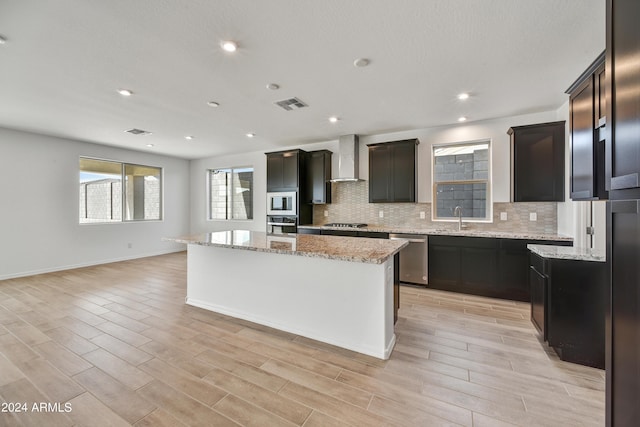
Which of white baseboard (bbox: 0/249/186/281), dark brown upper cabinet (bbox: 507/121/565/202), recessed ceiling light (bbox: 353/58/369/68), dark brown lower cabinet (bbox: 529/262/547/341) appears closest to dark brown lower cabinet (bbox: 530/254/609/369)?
dark brown lower cabinet (bbox: 529/262/547/341)

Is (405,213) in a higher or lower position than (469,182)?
lower

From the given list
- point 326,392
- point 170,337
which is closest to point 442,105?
point 326,392

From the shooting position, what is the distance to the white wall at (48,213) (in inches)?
179

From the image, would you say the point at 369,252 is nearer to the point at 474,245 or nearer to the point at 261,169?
the point at 474,245

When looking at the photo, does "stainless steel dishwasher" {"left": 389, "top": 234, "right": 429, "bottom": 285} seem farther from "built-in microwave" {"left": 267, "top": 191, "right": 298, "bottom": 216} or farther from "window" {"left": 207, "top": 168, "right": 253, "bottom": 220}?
"window" {"left": 207, "top": 168, "right": 253, "bottom": 220}

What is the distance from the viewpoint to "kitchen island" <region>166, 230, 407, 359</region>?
2.20 m

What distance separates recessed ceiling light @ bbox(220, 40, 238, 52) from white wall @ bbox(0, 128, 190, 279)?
5154 mm

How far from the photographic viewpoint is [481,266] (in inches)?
145

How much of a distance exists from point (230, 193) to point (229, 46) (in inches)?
209

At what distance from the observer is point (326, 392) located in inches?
69.9

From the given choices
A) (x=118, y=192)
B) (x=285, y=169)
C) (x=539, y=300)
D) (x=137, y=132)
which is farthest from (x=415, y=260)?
(x=118, y=192)

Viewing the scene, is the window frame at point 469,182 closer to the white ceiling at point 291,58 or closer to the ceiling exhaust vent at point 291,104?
the white ceiling at point 291,58

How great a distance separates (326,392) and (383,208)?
3.62 m

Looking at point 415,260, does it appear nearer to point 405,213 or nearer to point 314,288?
point 405,213
